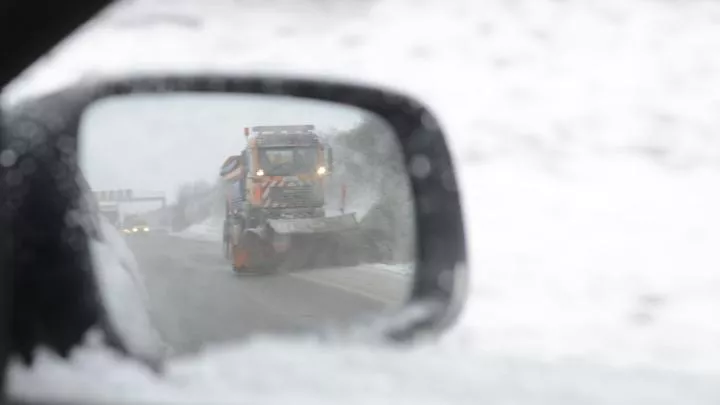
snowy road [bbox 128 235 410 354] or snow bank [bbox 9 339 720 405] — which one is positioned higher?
snowy road [bbox 128 235 410 354]

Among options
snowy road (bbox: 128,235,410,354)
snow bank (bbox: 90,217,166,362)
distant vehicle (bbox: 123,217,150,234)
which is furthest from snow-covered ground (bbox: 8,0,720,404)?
distant vehicle (bbox: 123,217,150,234)

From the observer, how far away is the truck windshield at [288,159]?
449 cm

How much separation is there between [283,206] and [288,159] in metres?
0.44

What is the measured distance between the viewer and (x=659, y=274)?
3693 mm

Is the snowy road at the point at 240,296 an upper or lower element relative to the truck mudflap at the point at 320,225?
lower

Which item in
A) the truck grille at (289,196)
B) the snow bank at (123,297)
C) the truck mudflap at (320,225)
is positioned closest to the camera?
the snow bank at (123,297)

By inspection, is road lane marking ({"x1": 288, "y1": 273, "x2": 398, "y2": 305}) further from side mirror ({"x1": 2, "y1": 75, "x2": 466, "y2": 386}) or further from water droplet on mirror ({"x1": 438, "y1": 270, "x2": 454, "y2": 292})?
water droplet on mirror ({"x1": 438, "y1": 270, "x2": 454, "y2": 292})

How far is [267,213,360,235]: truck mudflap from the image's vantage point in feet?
15.2

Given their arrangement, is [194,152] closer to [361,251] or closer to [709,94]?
[361,251]

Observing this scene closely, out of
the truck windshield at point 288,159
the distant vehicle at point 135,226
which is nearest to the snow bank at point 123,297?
the distant vehicle at point 135,226

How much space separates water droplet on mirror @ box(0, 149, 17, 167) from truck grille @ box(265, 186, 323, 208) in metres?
2.07

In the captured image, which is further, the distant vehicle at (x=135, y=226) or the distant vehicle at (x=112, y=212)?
the distant vehicle at (x=135, y=226)

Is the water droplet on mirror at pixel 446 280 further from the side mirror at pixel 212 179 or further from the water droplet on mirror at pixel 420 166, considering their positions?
the water droplet on mirror at pixel 420 166

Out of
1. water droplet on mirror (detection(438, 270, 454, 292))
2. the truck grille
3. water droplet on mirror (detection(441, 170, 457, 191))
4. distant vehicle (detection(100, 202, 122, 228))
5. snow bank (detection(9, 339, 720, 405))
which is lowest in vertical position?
snow bank (detection(9, 339, 720, 405))
